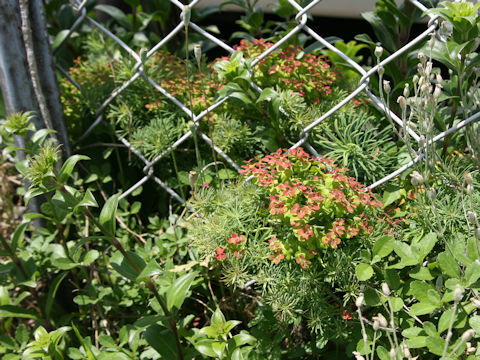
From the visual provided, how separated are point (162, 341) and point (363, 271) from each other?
58 centimetres

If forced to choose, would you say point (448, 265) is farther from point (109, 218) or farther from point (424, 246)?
point (109, 218)

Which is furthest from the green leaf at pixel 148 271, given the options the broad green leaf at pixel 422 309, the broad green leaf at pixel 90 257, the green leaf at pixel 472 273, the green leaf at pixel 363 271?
the green leaf at pixel 472 273

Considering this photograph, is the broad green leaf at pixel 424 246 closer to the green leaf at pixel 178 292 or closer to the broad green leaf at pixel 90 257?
the green leaf at pixel 178 292

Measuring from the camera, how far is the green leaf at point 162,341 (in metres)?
1.41

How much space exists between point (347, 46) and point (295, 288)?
4.18 ft

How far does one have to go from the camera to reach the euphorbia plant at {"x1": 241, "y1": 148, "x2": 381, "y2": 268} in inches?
51.7

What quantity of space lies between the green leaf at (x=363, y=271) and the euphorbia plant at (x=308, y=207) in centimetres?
8

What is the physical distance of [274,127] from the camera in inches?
66.1

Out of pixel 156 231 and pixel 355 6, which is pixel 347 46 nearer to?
pixel 156 231

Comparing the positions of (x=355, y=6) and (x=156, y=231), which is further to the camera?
(x=355, y=6)

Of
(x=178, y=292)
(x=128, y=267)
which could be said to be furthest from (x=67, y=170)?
(x=178, y=292)

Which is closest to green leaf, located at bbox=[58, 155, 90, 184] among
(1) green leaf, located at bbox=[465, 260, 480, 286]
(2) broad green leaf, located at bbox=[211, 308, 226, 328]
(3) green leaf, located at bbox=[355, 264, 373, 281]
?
(2) broad green leaf, located at bbox=[211, 308, 226, 328]

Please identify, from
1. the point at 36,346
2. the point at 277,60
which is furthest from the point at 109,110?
the point at 36,346

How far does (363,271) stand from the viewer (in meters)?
1.25
